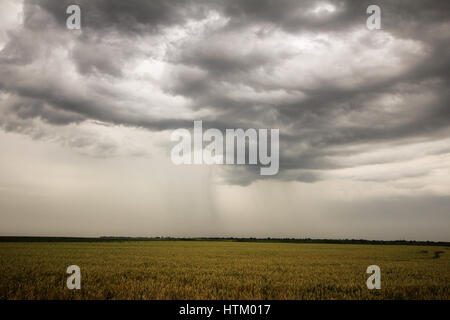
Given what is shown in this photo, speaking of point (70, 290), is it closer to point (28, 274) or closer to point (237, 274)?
point (28, 274)

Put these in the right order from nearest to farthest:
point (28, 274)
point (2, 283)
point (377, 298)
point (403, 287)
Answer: point (377, 298) < point (2, 283) < point (403, 287) < point (28, 274)
